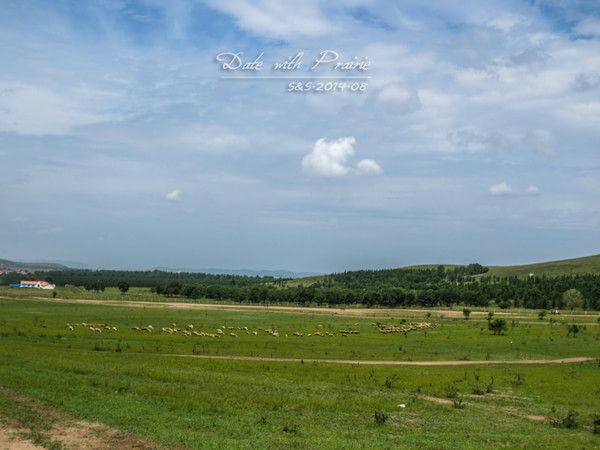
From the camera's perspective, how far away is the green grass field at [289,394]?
22.2m

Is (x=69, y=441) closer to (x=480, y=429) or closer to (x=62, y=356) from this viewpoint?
(x=480, y=429)

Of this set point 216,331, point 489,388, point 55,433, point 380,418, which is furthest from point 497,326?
point 55,433

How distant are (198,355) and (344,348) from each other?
703 inches

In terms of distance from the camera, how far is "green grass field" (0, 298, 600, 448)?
2219 cm

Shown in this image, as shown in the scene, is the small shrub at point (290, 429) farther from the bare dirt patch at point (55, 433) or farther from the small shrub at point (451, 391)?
the small shrub at point (451, 391)

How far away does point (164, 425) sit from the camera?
71.9 ft

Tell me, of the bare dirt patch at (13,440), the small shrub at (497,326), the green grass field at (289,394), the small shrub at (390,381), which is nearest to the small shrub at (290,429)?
the green grass field at (289,394)

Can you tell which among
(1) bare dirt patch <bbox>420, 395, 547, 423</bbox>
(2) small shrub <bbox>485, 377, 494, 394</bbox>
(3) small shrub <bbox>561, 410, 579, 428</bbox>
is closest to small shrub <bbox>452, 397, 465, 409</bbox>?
(1) bare dirt patch <bbox>420, 395, 547, 423</bbox>

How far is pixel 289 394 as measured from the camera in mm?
30516

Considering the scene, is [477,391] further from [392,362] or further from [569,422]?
[392,362]

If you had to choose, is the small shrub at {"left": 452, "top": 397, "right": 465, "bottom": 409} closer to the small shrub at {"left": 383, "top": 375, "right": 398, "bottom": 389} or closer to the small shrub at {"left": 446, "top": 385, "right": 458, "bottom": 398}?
the small shrub at {"left": 446, "top": 385, "right": 458, "bottom": 398}

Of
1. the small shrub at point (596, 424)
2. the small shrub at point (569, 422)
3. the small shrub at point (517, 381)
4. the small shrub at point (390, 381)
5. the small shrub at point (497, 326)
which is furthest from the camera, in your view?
the small shrub at point (497, 326)

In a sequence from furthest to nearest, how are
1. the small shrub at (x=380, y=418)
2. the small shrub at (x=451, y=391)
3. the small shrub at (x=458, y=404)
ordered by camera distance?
the small shrub at (x=451, y=391) < the small shrub at (x=458, y=404) < the small shrub at (x=380, y=418)

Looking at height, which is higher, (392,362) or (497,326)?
(497,326)
